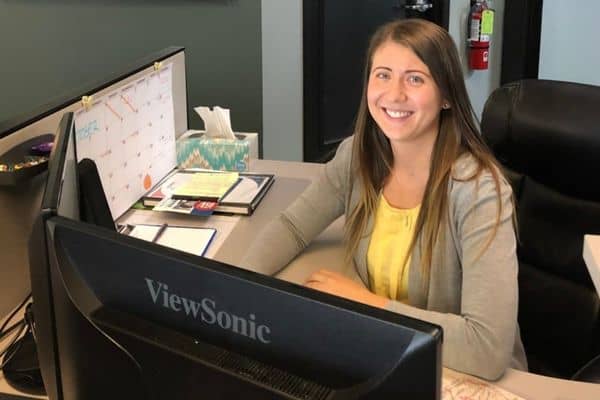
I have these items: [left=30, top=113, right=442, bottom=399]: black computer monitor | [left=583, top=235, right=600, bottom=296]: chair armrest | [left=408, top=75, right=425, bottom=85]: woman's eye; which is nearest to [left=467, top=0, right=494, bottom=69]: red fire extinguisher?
[left=408, top=75, right=425, bottom=85]: woman's eye

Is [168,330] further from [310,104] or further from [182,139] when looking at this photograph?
[310,104]

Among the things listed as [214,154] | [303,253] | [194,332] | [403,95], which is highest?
[403,95]

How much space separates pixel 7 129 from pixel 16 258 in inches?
9.3

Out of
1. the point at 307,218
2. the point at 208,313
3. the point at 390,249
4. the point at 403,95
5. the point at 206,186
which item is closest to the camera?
the point at 208,313

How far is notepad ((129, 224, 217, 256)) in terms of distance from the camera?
5.39ft

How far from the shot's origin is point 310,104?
3658 mm

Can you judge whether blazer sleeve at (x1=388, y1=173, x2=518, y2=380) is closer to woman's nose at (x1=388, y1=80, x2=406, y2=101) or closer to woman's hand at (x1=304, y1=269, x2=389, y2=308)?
woman's hand at (x1=304, y1=269, x2=389, y2=308)

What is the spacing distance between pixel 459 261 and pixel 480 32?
276cm

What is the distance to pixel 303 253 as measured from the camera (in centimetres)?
166

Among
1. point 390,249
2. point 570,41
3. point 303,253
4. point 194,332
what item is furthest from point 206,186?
point 570,41

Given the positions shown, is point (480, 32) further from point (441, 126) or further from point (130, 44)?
point (441, 126)

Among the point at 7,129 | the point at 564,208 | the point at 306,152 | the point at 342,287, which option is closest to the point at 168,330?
the point at 342,287

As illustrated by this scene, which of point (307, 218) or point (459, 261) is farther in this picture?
point (307, 218)

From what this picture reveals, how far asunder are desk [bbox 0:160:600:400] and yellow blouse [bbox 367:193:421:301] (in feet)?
0.25
